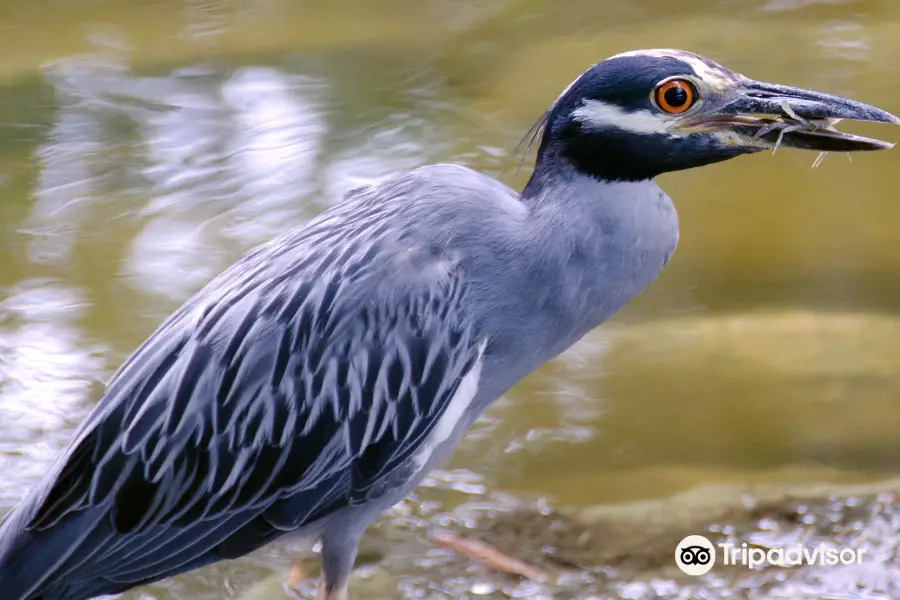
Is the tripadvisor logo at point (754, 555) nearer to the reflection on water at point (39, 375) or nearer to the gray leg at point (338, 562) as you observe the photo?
the gray leg at point (338, 562)

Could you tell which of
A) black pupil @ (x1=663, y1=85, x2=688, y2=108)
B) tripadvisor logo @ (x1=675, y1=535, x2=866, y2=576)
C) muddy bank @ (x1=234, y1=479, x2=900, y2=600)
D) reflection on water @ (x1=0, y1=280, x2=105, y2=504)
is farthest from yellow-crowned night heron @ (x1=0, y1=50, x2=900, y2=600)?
reflection on water @ (x1=0, y1=280, x2=105, y2=504)

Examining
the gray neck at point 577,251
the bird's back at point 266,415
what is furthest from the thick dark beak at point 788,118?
the bird's back at point 266,415

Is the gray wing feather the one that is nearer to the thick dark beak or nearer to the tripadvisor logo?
the thick dark beak

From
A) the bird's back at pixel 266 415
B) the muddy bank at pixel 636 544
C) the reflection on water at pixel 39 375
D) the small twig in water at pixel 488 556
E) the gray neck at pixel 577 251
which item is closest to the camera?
the bird's back at pixel 266 415

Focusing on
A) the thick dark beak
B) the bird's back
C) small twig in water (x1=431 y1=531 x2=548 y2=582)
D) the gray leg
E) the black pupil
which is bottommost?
small twig in water (x1=431 y1=531 x2=548 y2=582)

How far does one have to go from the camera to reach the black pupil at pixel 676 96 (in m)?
3.19

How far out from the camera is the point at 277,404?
3.21 m

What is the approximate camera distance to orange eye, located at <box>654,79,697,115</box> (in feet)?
10.5

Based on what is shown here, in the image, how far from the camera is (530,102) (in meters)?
6.89

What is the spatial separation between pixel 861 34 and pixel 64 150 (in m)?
5.00

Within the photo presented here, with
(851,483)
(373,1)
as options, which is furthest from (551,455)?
(373,1)

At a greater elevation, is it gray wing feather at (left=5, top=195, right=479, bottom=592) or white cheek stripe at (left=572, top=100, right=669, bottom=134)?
white cheek stripe at (left=572, top=100, right=669, bottom=134)

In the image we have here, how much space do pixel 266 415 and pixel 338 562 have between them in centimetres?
50

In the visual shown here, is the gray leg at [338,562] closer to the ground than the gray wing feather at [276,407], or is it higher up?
closer to the ground
